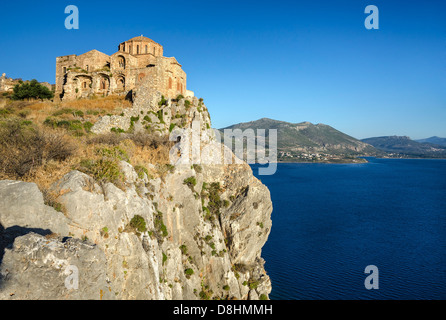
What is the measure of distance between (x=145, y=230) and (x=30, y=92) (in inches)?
1389

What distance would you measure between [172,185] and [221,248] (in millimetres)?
6602

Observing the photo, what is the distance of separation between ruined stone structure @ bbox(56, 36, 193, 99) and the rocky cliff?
8.56 metres

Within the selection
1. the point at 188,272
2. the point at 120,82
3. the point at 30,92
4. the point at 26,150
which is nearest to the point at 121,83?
the point at 120,82

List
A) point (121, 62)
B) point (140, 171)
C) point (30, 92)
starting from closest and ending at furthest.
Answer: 1. point (140, 171)
2. point (121, 62)
3. point (30, 92)

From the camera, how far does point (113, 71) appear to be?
3431cm

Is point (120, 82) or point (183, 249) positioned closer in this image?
point (183, 249)

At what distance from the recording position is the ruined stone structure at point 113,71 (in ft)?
109

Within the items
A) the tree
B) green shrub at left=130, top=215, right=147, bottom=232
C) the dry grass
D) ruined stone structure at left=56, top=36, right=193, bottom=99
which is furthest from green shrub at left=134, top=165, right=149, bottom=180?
the tree

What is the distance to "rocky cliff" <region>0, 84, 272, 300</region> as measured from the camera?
19.2 feet

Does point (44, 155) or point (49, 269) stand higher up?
point (44, 155)

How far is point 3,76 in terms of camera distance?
49.8 m

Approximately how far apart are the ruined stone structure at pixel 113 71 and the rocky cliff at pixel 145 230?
8561 millimetres

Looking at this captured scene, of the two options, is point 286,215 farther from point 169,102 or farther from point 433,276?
point 169,102

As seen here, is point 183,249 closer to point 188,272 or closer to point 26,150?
point 188,272
